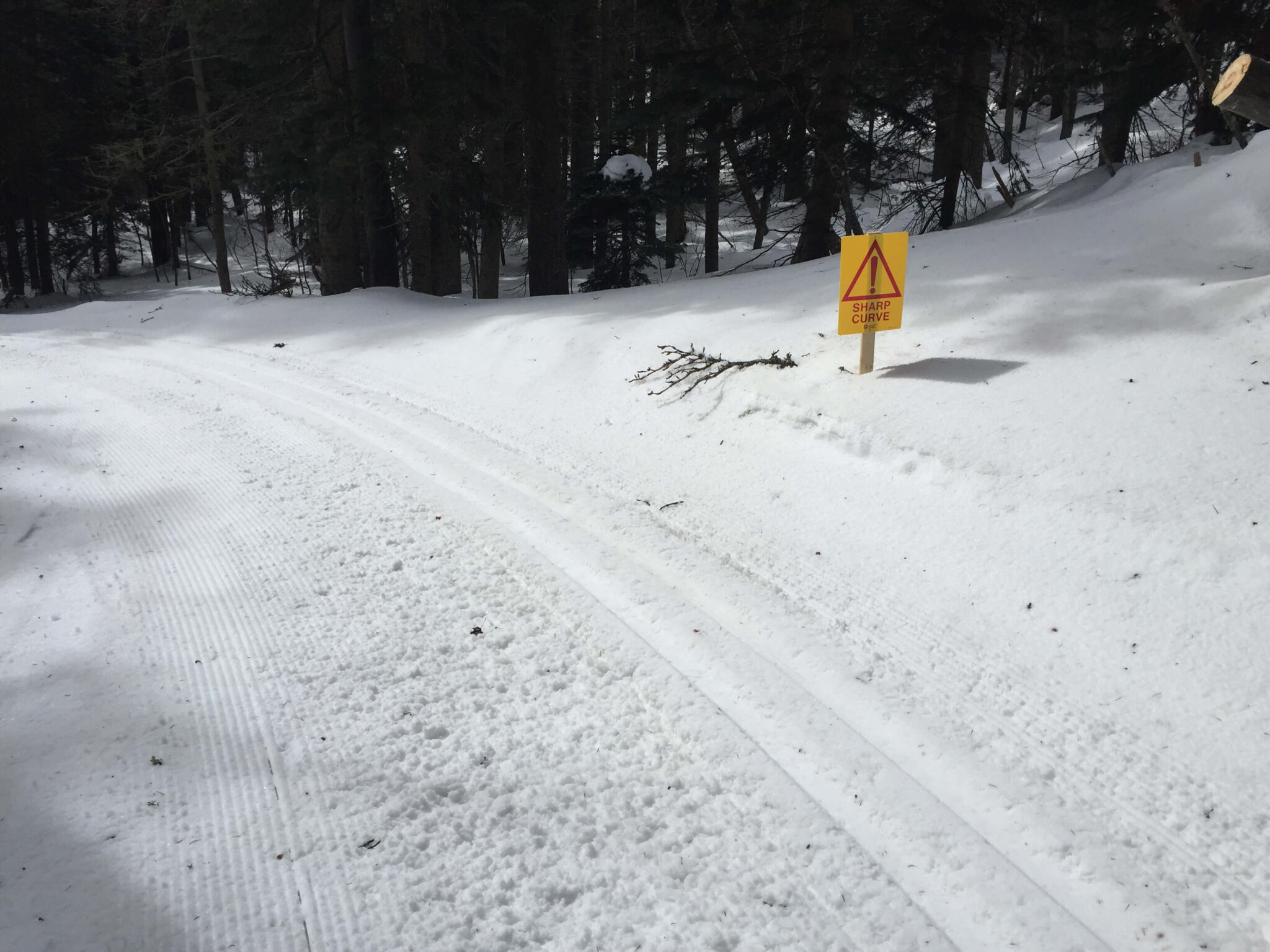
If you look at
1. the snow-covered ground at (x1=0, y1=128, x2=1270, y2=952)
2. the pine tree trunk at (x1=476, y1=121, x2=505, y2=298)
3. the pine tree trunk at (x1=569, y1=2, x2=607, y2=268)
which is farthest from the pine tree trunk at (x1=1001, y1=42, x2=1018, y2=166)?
the snow-covered ground at (x1=0, y1=128, x2=1270, y2=952)

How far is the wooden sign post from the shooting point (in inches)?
209

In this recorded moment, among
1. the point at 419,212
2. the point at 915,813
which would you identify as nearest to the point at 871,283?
the point at 915,813

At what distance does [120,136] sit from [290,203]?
17939mm

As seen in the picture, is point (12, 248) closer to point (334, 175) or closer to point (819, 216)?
point (334, 175)

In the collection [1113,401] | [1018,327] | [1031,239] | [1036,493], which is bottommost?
[1036,493]

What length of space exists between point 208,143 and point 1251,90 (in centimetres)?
1693

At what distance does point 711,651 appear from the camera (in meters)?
3.52

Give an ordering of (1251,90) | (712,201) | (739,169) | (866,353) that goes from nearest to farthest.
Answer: (1251,90) → (866,353) → (739,169) → (712,201)

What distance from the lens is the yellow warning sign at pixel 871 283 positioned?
5.30 metres

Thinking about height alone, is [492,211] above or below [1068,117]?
below

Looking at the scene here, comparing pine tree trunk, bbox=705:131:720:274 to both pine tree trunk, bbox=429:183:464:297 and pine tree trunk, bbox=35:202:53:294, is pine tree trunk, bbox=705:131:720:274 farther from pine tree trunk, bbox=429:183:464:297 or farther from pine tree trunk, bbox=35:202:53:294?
pine tree trunk, bbox=35:202:53:294

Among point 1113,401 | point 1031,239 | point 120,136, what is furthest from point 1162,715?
point 120,136

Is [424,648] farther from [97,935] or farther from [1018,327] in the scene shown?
[1018,327]

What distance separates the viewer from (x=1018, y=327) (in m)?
5.91
